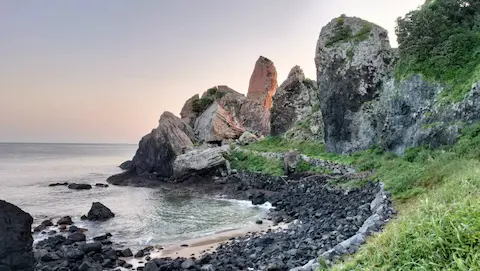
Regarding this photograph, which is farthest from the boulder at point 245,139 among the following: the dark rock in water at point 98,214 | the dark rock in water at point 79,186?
the dark rock in water at point 98,214

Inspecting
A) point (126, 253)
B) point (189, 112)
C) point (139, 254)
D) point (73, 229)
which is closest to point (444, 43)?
point (139, 254)

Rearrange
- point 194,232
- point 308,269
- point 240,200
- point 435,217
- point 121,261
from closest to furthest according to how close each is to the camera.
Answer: point 435,217 → point 308,269 → point 121,261 → point 194,232 → point 240,200

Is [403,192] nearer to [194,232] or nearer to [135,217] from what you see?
[194,232]

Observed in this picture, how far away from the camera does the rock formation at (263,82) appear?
92562 millimetres

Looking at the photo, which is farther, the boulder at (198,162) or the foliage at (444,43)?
the boulder at (198,162)

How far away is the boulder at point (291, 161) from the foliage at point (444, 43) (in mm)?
13625

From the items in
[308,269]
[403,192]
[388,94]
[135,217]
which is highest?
[388,94]

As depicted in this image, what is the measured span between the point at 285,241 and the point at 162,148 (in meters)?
39.3

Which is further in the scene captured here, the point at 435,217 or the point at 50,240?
the point at 50,240

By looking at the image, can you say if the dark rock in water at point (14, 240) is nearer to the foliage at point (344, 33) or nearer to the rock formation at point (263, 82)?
the foliage at point (344, 33)

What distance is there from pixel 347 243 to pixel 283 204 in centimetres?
1788

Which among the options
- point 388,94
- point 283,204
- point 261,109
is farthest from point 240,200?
point 261,109

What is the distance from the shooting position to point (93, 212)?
2728 cm

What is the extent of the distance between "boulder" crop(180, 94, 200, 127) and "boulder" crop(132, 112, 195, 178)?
37.5 ft
